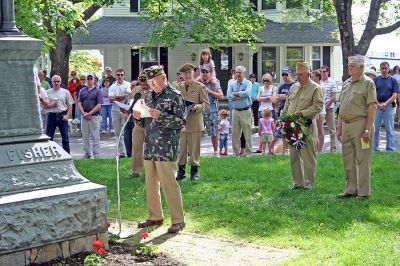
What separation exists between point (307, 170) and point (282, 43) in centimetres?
2632

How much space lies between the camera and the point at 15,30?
7.69m

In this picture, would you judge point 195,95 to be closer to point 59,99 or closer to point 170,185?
point 170,185

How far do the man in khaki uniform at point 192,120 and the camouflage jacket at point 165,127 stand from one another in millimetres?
2776

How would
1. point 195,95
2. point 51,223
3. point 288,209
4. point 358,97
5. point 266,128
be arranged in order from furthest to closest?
point 266,128 → point 195,95 → point 358,97 → point 288,209 → point 51,223

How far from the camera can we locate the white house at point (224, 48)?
119 feet

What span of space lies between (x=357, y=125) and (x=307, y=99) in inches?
41.8

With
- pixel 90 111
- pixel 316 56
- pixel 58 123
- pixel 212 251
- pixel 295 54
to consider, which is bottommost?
pixel 212 251

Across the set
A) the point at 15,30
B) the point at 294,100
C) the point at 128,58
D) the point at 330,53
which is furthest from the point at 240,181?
the point at 330,53

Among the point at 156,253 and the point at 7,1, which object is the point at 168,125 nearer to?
the point at 156,253

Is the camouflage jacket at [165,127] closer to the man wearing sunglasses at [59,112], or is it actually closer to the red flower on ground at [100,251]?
→ the red flower on ground at [100,251]

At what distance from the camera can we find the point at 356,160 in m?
10.7

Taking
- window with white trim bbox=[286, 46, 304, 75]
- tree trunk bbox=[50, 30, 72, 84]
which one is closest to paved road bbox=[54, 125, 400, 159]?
tree trunk bbox=[50, 30, 72, 84]

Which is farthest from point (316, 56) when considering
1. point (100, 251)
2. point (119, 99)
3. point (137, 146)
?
point (100, 251)

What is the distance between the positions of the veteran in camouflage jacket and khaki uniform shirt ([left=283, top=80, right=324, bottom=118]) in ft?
9.16
